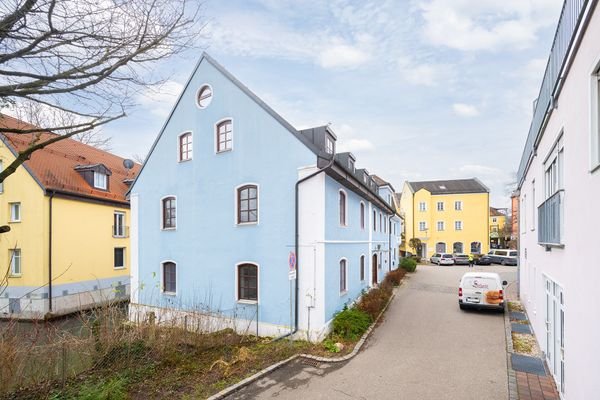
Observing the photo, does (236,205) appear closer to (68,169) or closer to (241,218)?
(241,218)

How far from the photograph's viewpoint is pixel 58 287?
19.7 m

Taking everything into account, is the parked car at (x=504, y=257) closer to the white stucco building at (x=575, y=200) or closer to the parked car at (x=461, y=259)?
the parked car at (x=461, y=259)

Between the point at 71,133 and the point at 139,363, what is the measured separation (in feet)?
17.8

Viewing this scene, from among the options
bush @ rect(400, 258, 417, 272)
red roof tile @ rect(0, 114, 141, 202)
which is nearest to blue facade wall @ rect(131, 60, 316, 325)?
red roof tile @ rect(0, 114, 141, 202)

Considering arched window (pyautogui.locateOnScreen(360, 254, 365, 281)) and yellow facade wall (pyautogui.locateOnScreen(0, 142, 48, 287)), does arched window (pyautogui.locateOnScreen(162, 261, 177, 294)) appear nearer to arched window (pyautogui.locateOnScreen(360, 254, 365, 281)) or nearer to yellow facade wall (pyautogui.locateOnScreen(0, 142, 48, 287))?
arched window (pyautogui.locateOnScreen(360, 254, 365, 281))

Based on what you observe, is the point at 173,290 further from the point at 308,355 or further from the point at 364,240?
the point at 364,240

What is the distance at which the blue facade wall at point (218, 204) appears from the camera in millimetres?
12039

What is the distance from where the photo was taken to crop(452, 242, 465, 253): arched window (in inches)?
1793

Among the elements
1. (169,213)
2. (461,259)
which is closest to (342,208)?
(169,213)

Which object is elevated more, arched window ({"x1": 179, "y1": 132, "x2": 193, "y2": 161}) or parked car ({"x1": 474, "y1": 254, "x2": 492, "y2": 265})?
arched window ({"x1": 179, "y1": 132, "x2": 193, "y2": 161})

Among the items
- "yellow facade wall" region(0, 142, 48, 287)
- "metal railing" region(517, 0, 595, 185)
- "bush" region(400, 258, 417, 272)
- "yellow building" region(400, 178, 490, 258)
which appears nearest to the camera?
"metal railing" region(517, 0, 595, 185)

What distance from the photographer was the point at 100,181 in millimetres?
23516

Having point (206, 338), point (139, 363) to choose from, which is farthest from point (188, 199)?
point (139, 363)

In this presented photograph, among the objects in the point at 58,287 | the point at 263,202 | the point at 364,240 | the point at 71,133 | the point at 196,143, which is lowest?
the point at 58,287
